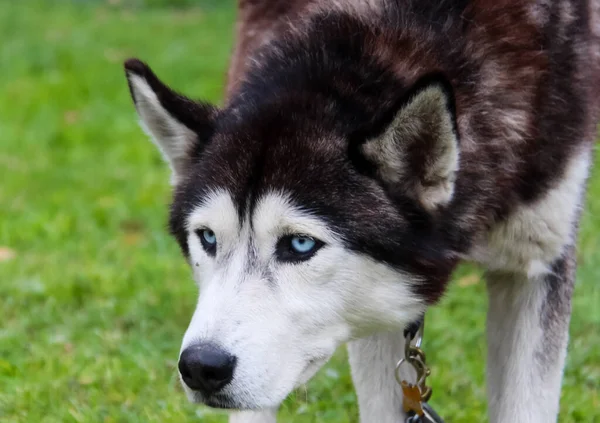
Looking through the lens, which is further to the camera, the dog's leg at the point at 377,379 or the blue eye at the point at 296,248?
the dog's leg at the point at 377,379

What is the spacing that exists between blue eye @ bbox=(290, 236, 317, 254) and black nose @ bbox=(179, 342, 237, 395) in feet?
1.25

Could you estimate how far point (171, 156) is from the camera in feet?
11.5

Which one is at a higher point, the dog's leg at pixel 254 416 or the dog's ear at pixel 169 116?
the dog's ear at pixel 169 116

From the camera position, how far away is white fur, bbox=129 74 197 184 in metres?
3.24

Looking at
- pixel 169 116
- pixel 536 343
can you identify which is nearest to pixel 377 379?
pixel 536 343

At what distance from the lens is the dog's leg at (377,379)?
385 cm

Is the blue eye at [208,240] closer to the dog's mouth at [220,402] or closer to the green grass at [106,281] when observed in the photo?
the dog's mouth at [220,402]

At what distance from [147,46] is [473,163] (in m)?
8.29

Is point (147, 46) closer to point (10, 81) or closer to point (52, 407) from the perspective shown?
point (10, 81)

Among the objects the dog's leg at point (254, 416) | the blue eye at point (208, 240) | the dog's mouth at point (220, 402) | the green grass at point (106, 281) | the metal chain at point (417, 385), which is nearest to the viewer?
the dog's mouth at point (220, 402)

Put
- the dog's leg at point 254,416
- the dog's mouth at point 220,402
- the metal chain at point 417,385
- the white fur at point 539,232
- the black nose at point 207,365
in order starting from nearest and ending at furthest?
the black nose at point 207,365, the dog's mouth at point 220,402, the white fur at point 539,232, the metal chain at point 417,385, the dog's leg at point 254,416

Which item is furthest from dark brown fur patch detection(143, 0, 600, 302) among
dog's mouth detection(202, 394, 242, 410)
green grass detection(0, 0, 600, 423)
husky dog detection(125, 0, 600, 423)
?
green grass detection(0, 0, 600, 423)

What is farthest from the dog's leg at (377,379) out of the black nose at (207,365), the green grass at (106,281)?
the black nose at (207,365)

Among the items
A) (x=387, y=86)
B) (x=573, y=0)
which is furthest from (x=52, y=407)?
(x=573, y=0)
